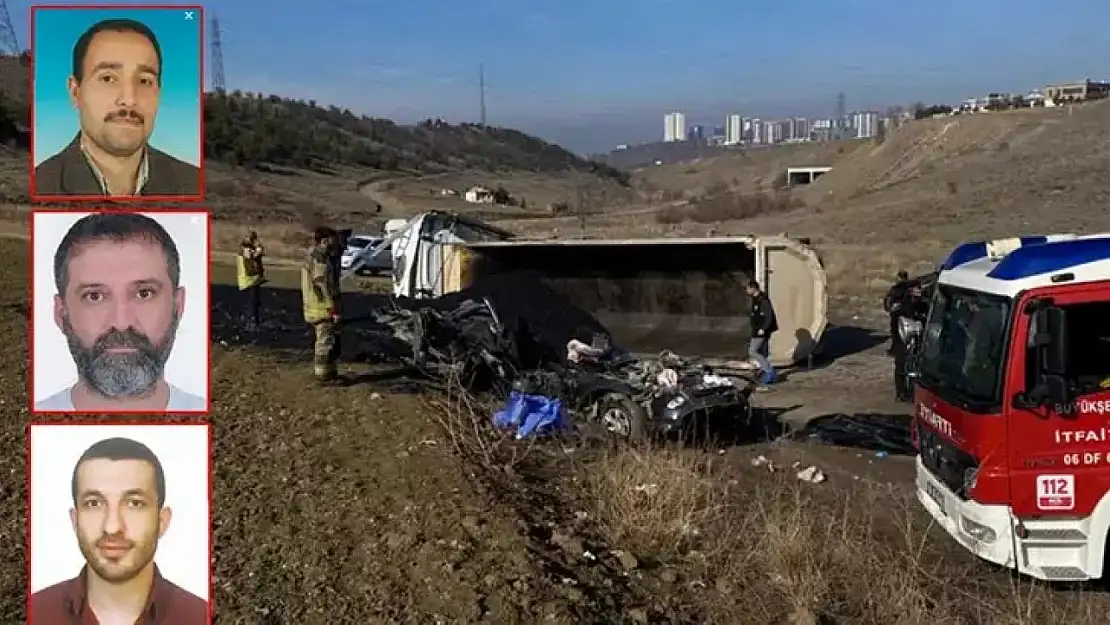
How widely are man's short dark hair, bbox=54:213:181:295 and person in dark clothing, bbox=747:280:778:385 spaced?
12.1 m

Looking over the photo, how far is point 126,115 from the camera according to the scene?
1.82 meters

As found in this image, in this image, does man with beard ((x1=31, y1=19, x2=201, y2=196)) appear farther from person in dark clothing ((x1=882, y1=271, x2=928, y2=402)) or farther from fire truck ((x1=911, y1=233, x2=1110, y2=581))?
person in dark clothing ((x1=882, y1=271, x2=928, y2=402))

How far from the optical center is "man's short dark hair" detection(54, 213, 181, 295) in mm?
1792

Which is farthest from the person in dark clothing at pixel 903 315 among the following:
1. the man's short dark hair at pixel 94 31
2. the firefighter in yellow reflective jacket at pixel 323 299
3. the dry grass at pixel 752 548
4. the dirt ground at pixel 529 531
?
the man's short dark hair at pixel 94 31

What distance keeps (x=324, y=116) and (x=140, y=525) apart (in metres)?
144

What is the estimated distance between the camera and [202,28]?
182 centimetres

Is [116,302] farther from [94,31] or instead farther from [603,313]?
[603,313]

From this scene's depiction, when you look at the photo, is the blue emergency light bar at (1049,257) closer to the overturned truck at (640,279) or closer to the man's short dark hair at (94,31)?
the man's short dark hair at (94,31)

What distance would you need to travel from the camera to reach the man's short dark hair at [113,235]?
1.79 m

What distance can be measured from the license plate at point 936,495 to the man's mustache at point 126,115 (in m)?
6.01

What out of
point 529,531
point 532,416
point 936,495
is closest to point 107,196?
point 529,531

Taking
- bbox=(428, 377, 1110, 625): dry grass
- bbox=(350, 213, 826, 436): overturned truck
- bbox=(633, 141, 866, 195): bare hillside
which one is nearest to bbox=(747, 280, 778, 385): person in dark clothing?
bbox=(350, 213, 826, 436): overturned truck

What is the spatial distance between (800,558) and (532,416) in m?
3.52

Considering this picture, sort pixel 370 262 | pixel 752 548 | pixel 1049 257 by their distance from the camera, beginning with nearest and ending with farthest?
1. pixel 1049 257
2. pixel 752 548
3. pixel 370 262
